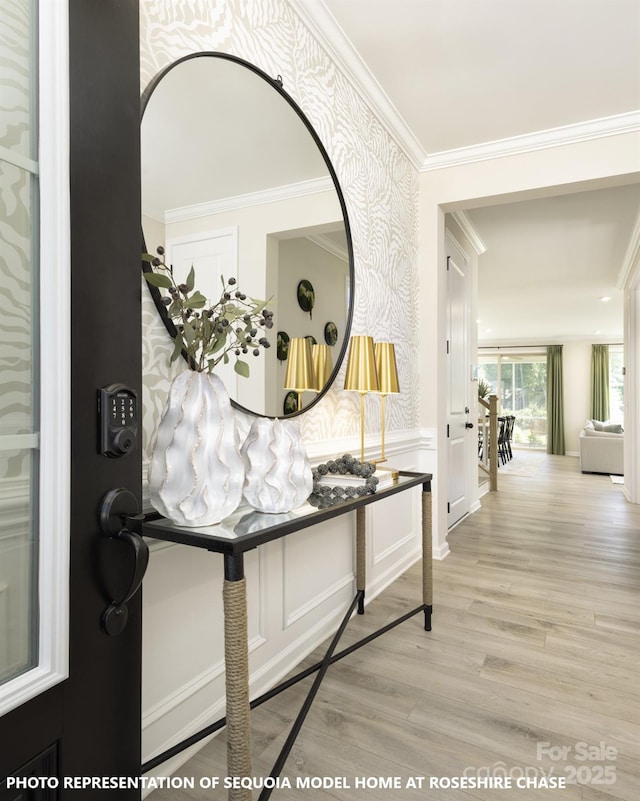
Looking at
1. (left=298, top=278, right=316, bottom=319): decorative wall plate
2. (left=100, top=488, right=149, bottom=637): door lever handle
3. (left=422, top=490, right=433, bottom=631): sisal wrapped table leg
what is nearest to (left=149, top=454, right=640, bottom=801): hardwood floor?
(left=422, top=490, right=433, bottom=631): sisal wrapped table leg

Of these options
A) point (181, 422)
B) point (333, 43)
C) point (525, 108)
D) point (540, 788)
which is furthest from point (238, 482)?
point (525, 108)

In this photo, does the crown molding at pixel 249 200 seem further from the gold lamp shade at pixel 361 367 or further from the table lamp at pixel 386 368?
the table lamp at pixel 386 368

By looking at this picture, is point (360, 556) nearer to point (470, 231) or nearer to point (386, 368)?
point (386, 368)

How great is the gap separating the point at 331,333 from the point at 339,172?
768mm

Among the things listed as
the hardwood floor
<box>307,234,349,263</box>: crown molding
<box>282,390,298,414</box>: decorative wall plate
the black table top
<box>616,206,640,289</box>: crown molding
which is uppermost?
<box>616,206,640,289</box>: crown molding

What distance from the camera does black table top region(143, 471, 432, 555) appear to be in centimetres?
105

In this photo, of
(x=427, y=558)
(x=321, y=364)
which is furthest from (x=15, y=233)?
(x=427, y=558)

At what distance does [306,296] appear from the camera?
1.93m

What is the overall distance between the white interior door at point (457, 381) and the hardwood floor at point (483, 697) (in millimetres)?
1041

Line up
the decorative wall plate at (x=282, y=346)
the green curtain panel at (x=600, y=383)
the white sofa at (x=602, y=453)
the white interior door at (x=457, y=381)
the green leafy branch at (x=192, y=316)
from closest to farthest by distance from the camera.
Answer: the green leafy branch at (x=192, y=316), the decorative wall plate at (x=282, y=346), the white interior door at (x=457, y=381), the white sofa at (x=602, y=453), the green curtain panel at (x=600, y=383)

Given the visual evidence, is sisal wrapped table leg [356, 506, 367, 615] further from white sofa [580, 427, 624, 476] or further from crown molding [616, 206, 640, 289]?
white sofa [580, 427, 624, 476]

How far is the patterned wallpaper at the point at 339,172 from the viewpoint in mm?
1333

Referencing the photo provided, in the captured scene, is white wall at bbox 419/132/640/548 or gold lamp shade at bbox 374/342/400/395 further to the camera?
white wall at bbox 419/132/640/548

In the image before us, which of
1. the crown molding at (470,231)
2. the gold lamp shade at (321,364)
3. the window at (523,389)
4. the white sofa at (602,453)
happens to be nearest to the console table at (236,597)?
the gold lamp shade at (321,364)
